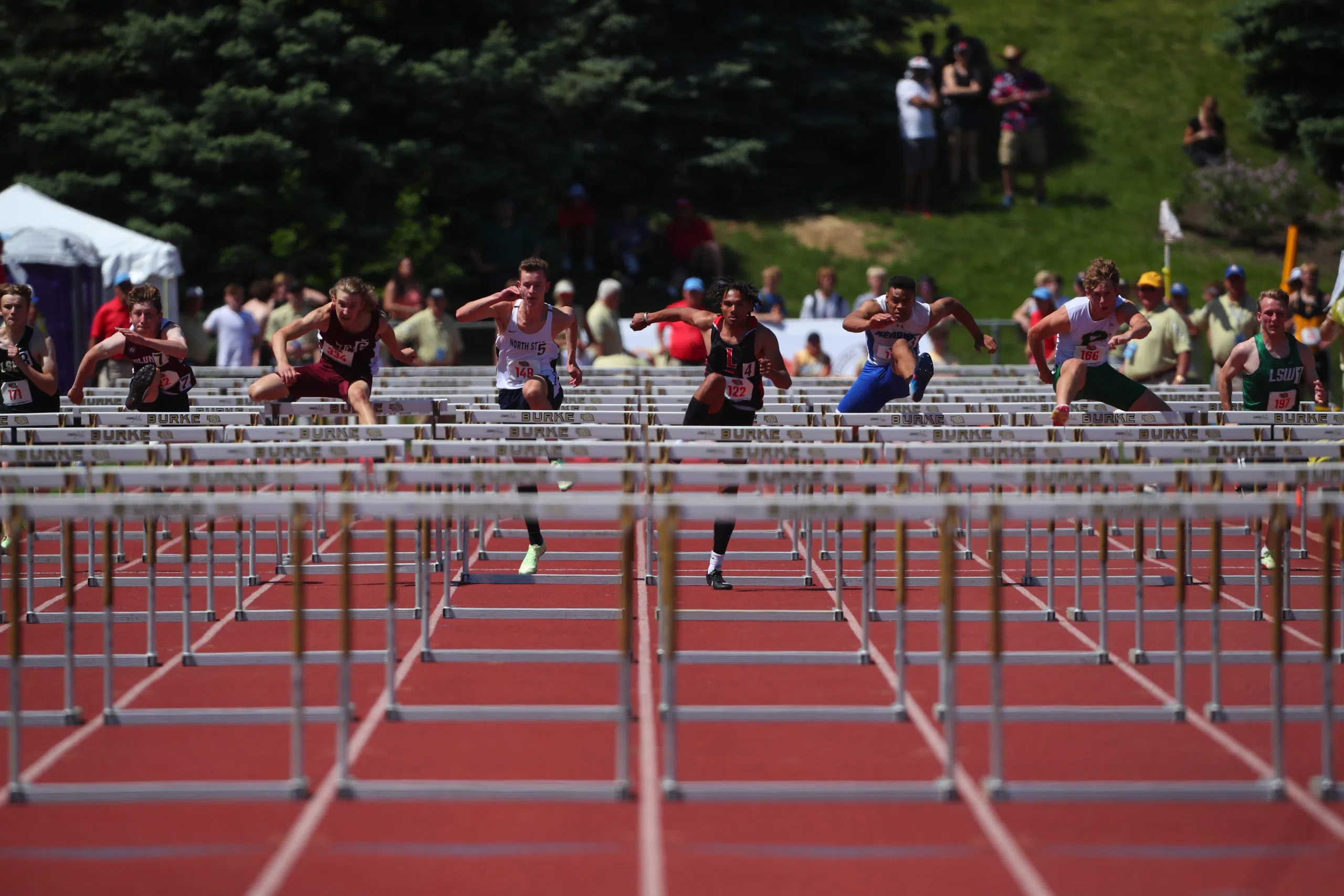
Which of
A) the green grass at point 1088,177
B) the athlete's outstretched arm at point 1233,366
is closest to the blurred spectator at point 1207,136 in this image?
the green grass at point 1088,177

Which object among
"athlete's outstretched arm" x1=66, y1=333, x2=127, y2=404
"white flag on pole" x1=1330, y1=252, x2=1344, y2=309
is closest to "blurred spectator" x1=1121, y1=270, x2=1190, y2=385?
"white flag on pole" x1=1330, y1=252, x2=1344, y2=309

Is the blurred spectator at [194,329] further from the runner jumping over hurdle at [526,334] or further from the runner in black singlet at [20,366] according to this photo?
the runner jumping over hurdle at [526,334]

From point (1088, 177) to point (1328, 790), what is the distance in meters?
32.0

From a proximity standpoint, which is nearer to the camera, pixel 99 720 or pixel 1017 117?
pixel 99 720

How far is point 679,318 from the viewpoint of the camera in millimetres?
13156

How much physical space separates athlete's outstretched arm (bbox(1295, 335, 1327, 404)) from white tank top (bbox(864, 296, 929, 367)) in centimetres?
239

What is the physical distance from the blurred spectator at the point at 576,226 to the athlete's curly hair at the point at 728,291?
61.4 ft

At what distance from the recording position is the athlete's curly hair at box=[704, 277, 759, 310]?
1189cm

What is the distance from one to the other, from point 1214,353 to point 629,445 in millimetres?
11587

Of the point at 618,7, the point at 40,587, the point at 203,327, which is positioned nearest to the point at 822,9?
the point at 618,7

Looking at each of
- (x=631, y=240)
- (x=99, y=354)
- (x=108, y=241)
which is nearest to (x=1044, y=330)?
(x=99, y=354)

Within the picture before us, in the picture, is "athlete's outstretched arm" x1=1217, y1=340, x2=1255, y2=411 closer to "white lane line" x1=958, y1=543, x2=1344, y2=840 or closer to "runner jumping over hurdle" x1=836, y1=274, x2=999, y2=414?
"runner jumping over hurdle" x1=836, y1=274, x2=999, y2=414

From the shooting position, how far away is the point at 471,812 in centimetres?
674

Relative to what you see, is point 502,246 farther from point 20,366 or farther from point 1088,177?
point 20,366
